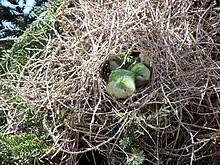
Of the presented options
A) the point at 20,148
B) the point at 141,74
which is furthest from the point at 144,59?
the point at 20,148

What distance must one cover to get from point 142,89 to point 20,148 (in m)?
0.21

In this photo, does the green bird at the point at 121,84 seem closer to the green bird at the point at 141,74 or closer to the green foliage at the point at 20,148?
the green bird at the point at 141,74

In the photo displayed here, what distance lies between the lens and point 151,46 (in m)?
0.89

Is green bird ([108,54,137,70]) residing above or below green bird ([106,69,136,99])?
above

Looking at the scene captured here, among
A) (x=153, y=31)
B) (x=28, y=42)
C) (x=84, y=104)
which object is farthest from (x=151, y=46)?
(x=28, y=42)

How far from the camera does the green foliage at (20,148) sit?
0.83 m

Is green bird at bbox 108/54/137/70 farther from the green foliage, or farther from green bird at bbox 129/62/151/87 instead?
the green foliage

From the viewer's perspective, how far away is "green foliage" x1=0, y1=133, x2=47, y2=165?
32.8 inches

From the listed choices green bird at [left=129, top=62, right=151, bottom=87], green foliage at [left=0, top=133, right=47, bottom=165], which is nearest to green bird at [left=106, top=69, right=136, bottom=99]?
green bird at [left=129, top=62, right=151, bottom=87]

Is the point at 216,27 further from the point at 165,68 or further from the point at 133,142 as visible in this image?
the point at 133,142

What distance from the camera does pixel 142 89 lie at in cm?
86

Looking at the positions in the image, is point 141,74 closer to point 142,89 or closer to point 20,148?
point 142,89

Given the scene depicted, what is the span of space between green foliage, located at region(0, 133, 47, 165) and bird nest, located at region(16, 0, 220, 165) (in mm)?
30

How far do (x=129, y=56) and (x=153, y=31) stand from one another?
0.06m
